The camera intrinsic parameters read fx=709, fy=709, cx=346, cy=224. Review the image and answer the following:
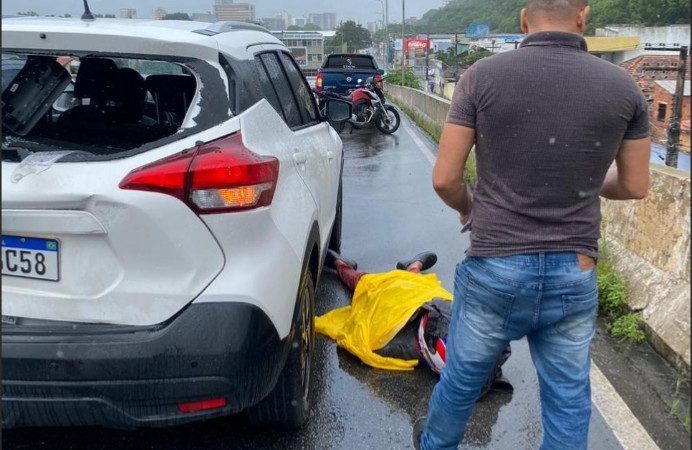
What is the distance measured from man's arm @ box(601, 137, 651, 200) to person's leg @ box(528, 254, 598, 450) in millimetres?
302

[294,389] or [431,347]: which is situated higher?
[294,389]

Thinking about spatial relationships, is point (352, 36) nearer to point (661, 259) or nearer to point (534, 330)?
point (661, 259)

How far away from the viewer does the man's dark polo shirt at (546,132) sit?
6.82ft

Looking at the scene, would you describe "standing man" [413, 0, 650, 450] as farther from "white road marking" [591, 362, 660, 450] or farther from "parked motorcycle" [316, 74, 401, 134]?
"parked motorcycle" [316, 74, 401, 134]

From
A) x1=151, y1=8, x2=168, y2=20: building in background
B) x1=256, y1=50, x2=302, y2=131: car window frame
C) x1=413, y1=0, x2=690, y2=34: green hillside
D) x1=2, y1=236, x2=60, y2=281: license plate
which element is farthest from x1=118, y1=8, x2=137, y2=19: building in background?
x1=413, y1=0, x2=690, y2=34: green hillside

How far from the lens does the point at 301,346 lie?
3.08 metres

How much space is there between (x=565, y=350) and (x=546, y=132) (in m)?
0.76

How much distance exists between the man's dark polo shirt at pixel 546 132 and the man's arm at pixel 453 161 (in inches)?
1.2

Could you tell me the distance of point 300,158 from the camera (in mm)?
3381

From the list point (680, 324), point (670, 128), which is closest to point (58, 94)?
point (680, 324)

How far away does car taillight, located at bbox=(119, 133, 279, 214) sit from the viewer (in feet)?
7.71

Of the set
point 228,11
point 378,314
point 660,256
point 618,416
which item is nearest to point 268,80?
point 378,314

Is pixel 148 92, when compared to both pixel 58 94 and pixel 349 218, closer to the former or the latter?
pixel 58 94

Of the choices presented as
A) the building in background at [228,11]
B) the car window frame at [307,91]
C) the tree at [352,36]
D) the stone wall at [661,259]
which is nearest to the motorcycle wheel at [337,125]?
the car window frame at [307,91]
